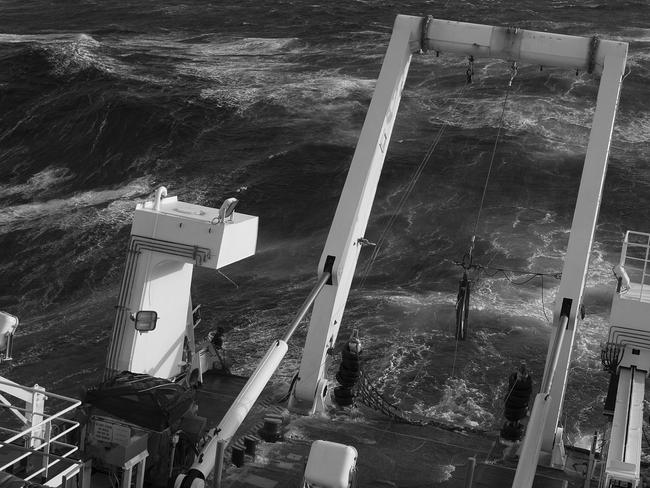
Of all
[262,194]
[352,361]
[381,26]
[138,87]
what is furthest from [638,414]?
[381,26]

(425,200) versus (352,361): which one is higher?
(425,200)

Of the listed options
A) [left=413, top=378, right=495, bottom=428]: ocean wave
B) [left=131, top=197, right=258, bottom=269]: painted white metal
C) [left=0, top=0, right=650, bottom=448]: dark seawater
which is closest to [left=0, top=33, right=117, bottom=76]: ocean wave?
[left=0, top=0, right=650, bottom=448]: dark seawater

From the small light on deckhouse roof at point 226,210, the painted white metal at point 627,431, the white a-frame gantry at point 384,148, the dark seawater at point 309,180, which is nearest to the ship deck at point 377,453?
the white a-frame gantry at point 384,148

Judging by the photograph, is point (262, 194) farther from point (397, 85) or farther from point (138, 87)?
point (397, 85)

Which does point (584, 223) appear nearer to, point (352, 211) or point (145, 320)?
point (352, 211)

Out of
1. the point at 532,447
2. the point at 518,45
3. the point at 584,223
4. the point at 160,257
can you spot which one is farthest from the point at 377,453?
the point at 518,45

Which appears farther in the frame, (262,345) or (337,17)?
(337,17)
